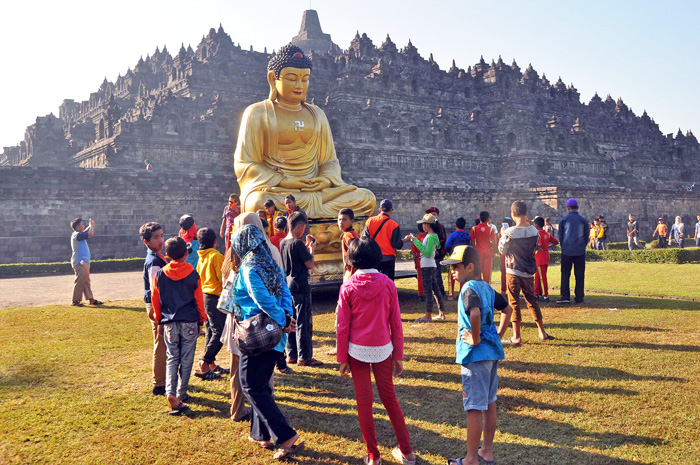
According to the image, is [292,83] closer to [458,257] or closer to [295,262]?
[295,262]

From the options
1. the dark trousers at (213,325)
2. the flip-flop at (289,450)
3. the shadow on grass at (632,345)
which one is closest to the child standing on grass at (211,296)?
the dark trousers at (213,325)

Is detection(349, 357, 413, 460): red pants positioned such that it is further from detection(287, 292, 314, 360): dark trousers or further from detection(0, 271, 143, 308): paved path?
detection(0, 271, 143, 308): paved path

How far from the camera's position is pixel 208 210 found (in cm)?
2164

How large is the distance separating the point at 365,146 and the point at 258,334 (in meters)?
29.7

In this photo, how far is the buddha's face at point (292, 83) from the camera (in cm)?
1026

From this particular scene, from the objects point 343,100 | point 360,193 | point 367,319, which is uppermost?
point 343,100

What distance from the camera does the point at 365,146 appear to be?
108ft

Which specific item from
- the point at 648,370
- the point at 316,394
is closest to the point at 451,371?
the point at 316,394

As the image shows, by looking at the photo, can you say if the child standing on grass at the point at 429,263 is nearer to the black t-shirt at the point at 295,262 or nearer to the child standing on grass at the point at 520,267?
the child standing on grass at the point at 520,267

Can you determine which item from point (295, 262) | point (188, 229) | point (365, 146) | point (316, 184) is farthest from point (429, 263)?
point (365, 146)

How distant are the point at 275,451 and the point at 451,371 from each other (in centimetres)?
242

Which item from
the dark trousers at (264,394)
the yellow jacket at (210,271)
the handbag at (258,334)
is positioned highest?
the yellow jacket at (210,271)

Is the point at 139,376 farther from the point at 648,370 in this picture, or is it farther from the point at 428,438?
the point at 648,370

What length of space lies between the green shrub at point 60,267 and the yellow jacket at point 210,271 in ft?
41.7
